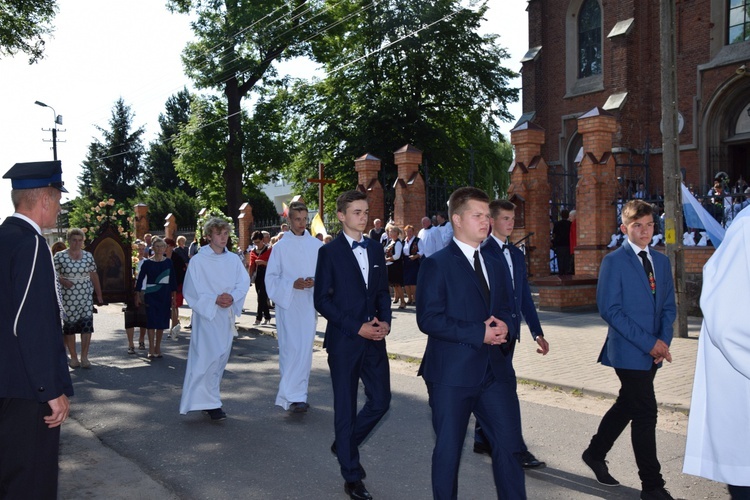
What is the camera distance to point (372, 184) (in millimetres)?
22469

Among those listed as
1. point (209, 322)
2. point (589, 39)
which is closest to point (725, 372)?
point (209, 322)

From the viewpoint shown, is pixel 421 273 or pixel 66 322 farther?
pixel 66 322

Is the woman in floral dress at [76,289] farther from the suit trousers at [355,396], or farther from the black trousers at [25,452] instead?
the black trousers at [25,452]

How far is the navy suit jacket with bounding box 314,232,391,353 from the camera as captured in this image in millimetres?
5125

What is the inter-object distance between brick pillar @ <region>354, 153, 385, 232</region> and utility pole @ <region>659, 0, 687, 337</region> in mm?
11920

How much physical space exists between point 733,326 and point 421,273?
6.10 ft

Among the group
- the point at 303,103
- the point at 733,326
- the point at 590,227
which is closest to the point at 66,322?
the point at 733,326

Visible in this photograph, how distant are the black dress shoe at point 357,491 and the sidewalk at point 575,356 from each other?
146 inches

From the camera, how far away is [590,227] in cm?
1590

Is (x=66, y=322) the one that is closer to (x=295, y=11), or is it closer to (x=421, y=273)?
(x=421, y=273)

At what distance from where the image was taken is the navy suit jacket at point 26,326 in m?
3.34

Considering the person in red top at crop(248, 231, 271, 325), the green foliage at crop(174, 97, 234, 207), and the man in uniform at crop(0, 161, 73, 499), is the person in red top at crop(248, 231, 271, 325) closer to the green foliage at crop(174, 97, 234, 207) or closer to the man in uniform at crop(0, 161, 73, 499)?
the man in uniform at crop(0, 161, 73, 499)

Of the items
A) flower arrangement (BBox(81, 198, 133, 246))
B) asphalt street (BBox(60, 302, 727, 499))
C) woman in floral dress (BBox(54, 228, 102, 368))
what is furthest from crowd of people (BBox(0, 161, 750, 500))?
flower arrangement (BBox(81, 198, 133, 246))

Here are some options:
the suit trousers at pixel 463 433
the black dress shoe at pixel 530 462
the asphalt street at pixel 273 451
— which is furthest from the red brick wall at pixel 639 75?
the suit trousers at pixel 463 433
